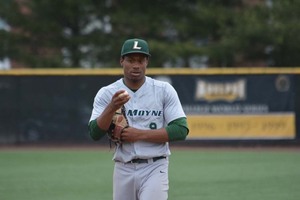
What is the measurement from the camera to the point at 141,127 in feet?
17.7

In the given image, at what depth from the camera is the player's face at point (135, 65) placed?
5281mm

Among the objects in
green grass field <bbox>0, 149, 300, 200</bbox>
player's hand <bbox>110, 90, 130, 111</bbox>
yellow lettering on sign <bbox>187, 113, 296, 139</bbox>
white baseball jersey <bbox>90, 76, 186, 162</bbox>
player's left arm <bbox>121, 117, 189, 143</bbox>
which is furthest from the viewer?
yellow lettering on sign <bbox>187, 113, 296, 139</bbox>

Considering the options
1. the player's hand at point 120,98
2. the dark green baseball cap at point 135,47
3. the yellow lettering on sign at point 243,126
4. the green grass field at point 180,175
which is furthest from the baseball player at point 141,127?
the yellow lettering on sign at point 243,126

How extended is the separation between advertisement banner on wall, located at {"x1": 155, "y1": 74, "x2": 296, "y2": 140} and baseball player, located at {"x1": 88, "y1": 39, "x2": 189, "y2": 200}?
42.5 ft

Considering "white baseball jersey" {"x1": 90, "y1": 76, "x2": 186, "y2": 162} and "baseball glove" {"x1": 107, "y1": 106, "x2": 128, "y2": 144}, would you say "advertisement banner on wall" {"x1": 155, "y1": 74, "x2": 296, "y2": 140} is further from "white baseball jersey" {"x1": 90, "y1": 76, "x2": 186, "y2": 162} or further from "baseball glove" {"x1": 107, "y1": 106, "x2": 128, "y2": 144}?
"baseball glove" {"x1": 107, "y1": 106, "x2": 128, "y2": 144}

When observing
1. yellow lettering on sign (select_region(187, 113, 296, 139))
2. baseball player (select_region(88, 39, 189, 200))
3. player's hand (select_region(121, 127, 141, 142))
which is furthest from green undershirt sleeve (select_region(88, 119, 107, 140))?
yellow lettering on sign (select_region(187, 113, 296, 139))

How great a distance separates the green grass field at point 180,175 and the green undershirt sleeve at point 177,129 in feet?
14.1

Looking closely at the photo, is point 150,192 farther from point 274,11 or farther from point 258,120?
point 274,11

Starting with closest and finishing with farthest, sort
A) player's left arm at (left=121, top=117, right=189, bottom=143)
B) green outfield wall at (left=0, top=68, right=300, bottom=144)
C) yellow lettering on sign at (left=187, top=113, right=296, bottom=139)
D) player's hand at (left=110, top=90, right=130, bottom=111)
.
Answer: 1. player's hand at (left=110, top=90, right=130, bottom=111)
2. player's left arm at (left=121, top=117, right=189, bottom=143)
3. yellow lettering on sign at (left=187, top=113, right=296, bottom=139)
4. green outfield wall at (left=0, top=68, right=300, bottom=144)

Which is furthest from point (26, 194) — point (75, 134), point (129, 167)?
point (75, 134)

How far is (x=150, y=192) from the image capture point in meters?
5.23

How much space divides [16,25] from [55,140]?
863 cm

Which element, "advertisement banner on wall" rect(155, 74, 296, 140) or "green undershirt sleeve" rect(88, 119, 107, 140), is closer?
"green undershirt sleeve" rect(88, 119, 107, 140)

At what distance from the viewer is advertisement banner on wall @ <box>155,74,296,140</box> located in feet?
60.0
